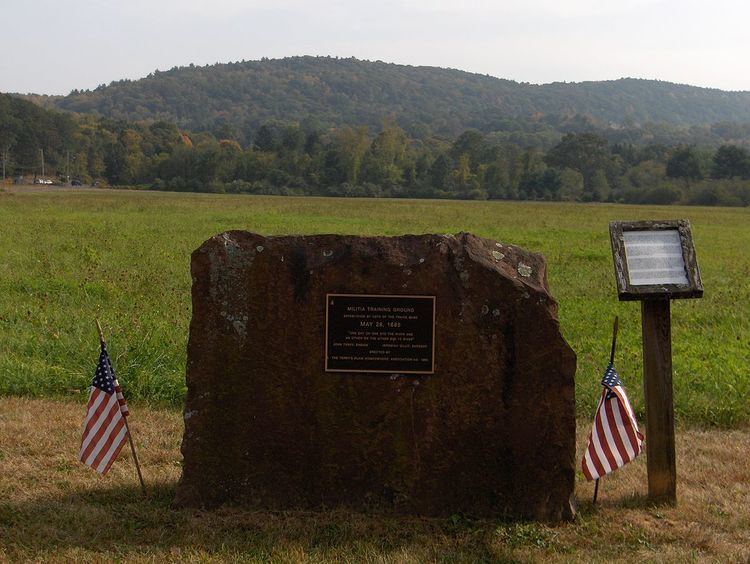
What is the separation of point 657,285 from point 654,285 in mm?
21

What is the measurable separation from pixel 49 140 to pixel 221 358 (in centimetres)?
11856

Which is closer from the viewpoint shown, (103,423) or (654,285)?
(654,285)

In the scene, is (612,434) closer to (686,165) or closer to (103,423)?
(103,423)

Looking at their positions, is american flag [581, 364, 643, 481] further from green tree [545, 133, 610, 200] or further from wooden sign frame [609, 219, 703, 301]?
green tree [545, 133, 610, 200]

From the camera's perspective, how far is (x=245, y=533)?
19.3 ft

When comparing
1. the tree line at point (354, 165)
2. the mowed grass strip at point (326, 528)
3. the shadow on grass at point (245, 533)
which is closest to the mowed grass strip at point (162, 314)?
the mowed grass strip at point (326, 528)

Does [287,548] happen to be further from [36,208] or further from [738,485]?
[36,208]

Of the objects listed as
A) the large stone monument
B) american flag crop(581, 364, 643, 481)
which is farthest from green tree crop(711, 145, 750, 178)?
the large stone monument

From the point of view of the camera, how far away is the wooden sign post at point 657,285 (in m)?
6.03

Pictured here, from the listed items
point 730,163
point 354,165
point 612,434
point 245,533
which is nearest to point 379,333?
point 245,533

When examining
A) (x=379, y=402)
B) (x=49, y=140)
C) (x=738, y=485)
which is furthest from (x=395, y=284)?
(x=49, y=140)

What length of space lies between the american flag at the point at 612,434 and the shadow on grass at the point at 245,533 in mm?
734

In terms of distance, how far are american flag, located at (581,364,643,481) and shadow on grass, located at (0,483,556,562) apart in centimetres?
73

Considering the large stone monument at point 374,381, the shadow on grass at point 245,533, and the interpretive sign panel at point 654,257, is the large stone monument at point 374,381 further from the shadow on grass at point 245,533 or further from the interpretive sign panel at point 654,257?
the interpretive sign panel at point 654,257
